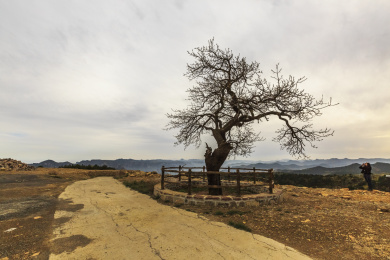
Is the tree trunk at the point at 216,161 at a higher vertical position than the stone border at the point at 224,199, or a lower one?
higher

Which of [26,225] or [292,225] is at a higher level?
[26,225]

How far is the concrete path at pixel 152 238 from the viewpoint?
4.21 m

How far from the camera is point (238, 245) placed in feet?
15.5

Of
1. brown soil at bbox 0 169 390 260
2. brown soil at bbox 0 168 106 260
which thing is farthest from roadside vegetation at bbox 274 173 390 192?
brown soil at bbox 0 168 106 260

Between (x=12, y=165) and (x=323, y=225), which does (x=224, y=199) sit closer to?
(x=323, y=225)

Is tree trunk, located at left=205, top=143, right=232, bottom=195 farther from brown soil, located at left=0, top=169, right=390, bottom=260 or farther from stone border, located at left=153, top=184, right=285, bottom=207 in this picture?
brown soil, located at left=0, top=169, right=390, bottom=260

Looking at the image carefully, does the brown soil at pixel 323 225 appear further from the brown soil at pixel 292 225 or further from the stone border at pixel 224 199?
the stone border at pixel 224 199

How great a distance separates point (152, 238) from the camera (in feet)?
16.3

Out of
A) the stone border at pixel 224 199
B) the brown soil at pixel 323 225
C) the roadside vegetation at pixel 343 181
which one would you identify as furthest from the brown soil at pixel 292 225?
the roadside vegetation at pixel 343 181

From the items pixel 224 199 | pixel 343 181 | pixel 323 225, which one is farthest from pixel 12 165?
pixel 343 181

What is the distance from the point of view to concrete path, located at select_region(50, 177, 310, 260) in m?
4.21

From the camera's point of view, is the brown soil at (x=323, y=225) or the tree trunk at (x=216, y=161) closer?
the brown soil at (x=323, y=225)

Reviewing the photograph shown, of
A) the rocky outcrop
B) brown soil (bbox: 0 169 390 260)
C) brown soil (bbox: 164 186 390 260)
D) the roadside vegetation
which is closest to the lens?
brown soil (bbox: 0 169 390 260)

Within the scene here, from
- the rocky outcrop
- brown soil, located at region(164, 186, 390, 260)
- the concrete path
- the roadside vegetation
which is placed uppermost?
the rocky outcrop
